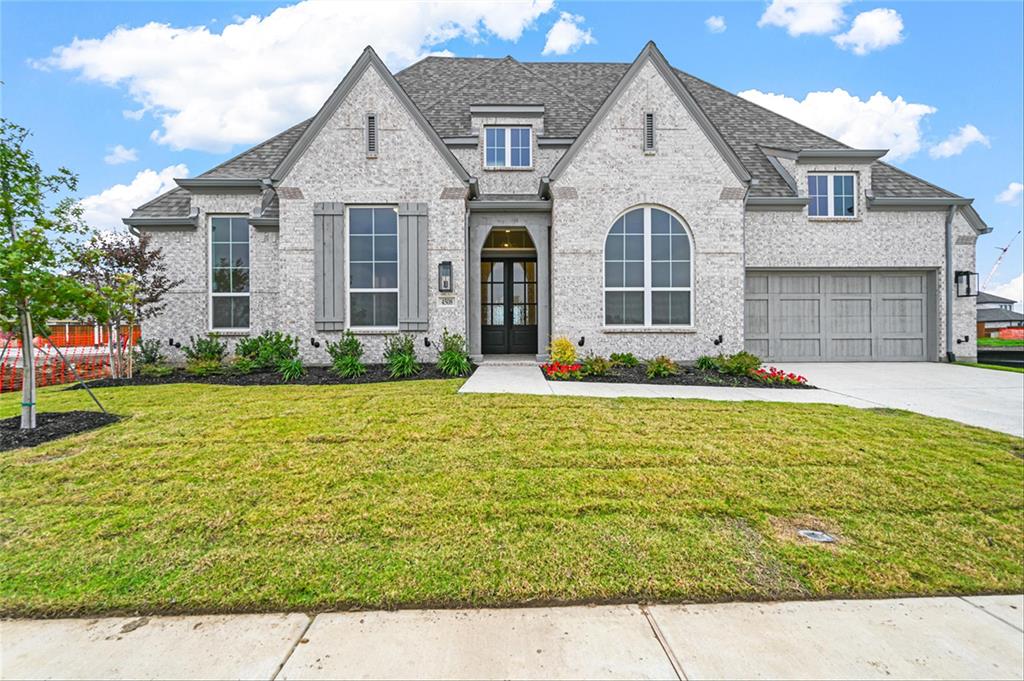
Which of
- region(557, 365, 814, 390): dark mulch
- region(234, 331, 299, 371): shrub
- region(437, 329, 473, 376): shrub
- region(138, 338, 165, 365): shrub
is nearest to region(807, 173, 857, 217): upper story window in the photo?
region(557, 365, 814, 390): dark mulch

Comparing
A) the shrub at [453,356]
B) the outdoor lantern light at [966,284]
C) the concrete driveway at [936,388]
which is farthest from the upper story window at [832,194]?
the shrub at [453,356]

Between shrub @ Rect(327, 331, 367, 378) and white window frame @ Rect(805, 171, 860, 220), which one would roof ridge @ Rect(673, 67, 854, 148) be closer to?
white window frame @ Rect(805, 171, 860, 220)

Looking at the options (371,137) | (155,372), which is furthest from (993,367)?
(155,372)

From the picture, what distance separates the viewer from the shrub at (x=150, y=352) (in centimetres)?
1180

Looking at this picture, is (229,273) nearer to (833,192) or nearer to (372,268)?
(372,268)

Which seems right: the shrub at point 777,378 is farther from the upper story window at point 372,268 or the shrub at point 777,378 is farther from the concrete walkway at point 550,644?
the upper story window at point 372,268

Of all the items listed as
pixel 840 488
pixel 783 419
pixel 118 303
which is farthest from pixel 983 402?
pixel 118 303

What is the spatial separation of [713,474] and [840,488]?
998mm

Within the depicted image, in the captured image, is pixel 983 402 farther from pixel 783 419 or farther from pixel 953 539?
pixel 953 539

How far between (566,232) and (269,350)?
7.24 meters

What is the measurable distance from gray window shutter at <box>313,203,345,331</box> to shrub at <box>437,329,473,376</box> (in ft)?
7.83

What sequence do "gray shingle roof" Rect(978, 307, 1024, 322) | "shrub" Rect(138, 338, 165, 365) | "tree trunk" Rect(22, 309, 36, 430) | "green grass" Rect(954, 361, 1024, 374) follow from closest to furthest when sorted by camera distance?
"tree trunk" Rect(22, 309, 36, 430) < "green grass" Rect(954, 361, 1024, 374) < "shrub" Rect(138, 338, 165, 365) < "gray shingle roof" Rect(978, 307, 1024, 322)

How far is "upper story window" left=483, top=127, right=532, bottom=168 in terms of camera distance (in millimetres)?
12969

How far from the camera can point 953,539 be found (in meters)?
3.20
